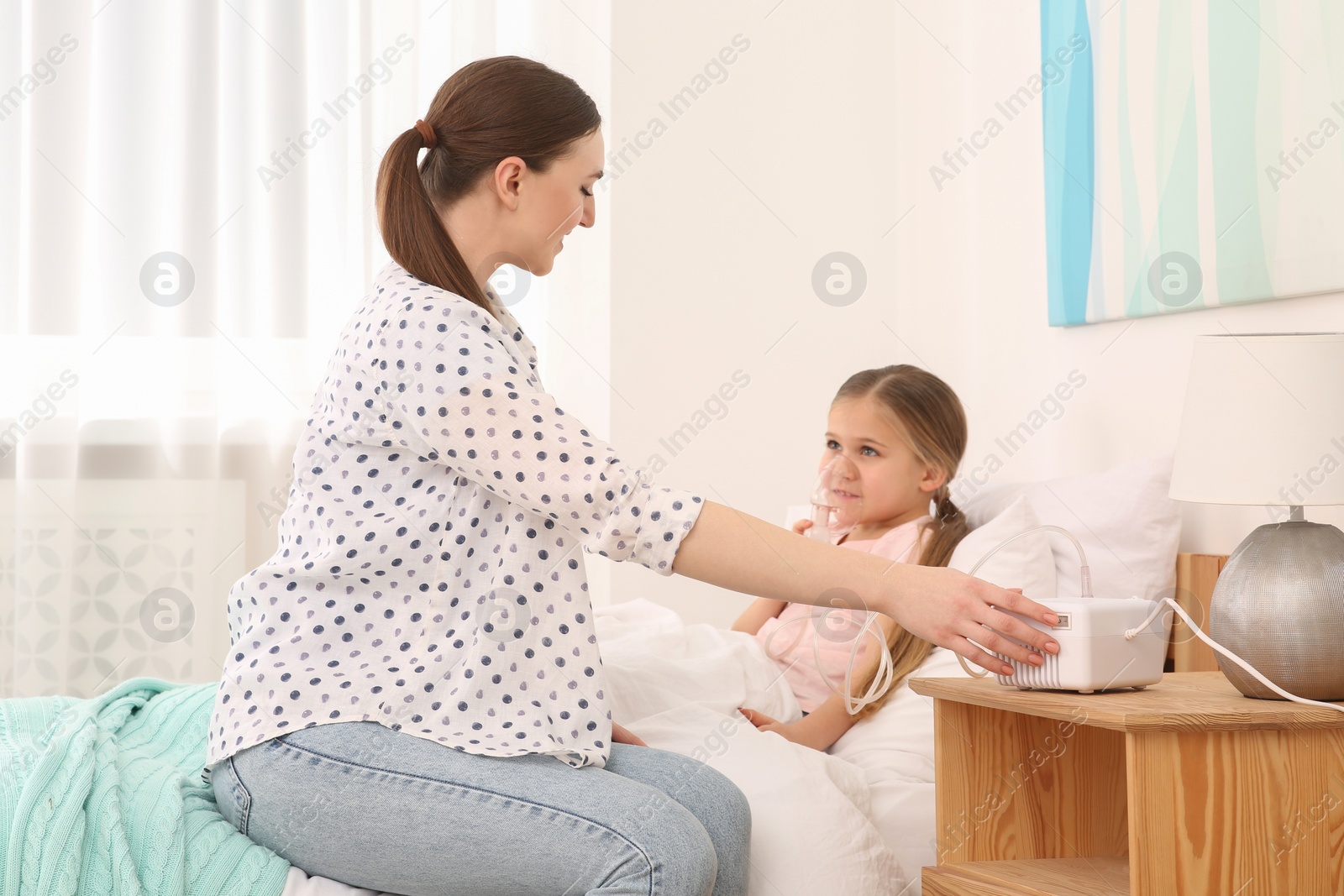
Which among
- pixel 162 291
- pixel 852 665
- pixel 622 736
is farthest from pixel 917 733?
pixel 162 291

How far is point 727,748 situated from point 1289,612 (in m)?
0.56

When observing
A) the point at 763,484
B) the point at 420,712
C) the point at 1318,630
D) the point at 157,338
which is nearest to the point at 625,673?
the point at 420,712

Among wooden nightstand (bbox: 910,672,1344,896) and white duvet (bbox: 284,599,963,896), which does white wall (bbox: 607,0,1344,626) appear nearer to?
white duvet (bbox: 284,599,963,896)

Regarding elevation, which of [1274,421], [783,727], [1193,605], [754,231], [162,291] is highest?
[754,231]

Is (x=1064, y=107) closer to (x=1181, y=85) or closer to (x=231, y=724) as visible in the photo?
(x=1181, y=85)

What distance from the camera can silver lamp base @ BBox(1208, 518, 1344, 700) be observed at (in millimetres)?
1028

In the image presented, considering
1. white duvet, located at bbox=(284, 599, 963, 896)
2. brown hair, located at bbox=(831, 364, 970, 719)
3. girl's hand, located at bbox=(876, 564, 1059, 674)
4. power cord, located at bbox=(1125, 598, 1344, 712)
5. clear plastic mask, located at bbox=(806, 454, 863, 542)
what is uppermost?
brown hair, located at bbox=(831, 364, 970, 719)

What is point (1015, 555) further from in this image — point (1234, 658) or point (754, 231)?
point (754, 231)

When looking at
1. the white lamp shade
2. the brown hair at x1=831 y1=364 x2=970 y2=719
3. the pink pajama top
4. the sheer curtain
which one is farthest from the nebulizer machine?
the sheer curtain

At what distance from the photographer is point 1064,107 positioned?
1.92 meters

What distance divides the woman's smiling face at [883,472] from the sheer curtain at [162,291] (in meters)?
1.25

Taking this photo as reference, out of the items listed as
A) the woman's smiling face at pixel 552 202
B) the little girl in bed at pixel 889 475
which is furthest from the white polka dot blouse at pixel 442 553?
the little girl in bed at pixel 889 475

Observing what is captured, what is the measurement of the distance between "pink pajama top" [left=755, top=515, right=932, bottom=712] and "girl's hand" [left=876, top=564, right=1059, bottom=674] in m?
0.47

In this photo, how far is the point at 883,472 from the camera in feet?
5.81
